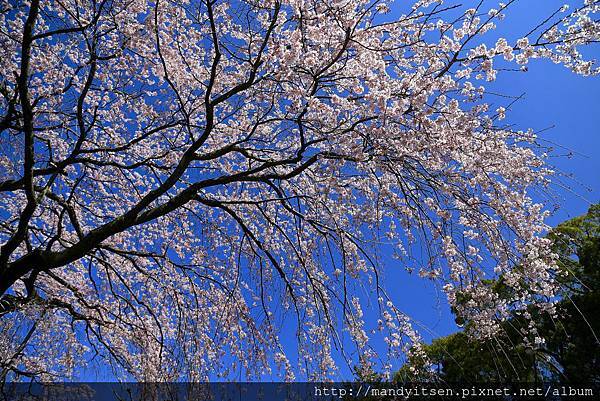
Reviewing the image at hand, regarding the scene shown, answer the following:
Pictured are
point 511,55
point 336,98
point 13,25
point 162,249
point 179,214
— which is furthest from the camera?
point 179,214

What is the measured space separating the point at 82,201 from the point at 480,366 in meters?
10.3

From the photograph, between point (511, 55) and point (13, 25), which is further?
point (13, 25)

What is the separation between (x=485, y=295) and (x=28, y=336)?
16.1ft

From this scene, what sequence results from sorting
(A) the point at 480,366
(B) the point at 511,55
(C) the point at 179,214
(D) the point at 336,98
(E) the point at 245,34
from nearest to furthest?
(B) the point at 511,55 → (D) the point at 336,98 → (E) the point at 245,34 → (C) the point at 179,214 → (A) the point at 480,366

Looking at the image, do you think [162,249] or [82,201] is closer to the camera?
[162,249]

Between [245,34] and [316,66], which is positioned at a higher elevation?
[245,34]

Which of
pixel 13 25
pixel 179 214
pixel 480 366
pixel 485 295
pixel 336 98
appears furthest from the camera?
pixel 480 366

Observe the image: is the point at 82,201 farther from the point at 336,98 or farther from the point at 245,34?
the point at 336,98

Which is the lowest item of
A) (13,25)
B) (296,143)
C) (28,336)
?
(28,336)

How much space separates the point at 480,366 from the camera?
11266mm

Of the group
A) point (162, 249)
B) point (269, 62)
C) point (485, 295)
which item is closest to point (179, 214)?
point (162, 249)

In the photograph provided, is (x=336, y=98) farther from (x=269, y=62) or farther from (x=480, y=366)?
(x=480, y=366)

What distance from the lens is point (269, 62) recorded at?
371 cm

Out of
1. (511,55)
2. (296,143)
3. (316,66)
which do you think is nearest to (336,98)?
(316,66)
